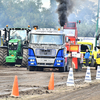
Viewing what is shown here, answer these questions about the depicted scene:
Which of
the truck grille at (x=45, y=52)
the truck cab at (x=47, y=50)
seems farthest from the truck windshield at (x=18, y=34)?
the truck grille at (x=45, y=52)

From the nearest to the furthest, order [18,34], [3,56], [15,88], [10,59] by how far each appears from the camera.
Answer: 1. [15,88]
2. [10,59]
3. [3,56]
4. [18,34]

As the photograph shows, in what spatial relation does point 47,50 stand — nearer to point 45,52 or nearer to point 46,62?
point 45,52

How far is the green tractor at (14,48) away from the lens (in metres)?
23.0

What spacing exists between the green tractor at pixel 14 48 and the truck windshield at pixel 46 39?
3.40 metres

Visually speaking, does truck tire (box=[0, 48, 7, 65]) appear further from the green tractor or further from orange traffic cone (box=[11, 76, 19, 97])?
orange traffic cone (box=[11, 76, 19, 97])

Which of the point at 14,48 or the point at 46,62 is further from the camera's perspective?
the point at 14,48

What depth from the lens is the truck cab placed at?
1962 centimetres

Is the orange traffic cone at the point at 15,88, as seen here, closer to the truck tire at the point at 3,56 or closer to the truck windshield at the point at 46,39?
the truck windshield at the point at 46,39

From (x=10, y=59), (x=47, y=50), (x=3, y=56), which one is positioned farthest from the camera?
(x=3, y=56)

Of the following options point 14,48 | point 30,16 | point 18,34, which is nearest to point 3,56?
point 14,48

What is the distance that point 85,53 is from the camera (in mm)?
25969

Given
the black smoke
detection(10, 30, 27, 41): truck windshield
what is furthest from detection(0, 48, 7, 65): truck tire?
the black smoke

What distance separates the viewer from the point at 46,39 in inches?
778

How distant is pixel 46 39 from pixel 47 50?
717mm
